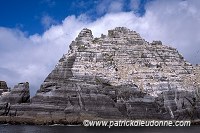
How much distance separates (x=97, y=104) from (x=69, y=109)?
12194mm

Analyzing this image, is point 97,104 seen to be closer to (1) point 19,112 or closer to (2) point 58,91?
(2) point 58,91

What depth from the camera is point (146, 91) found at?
198 metres

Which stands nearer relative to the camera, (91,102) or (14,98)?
(14,98)

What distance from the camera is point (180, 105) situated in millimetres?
191750

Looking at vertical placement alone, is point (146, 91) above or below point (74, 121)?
above

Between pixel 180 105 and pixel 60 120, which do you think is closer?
pixel 60 120

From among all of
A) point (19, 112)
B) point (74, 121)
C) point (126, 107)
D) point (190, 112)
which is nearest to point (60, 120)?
point (74, 121)

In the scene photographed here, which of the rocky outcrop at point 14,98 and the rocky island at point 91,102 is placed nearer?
the rocky island at point 91,102

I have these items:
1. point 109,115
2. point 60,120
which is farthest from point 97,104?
point 60,120

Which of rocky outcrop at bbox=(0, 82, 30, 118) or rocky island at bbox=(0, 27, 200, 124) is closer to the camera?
rocky island at bbox=(0, 27, 200, 124)

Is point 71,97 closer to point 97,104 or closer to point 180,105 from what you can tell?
point 97,104

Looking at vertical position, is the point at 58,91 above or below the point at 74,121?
above

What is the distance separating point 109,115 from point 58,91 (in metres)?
24.6

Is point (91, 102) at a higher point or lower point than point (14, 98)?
lower
